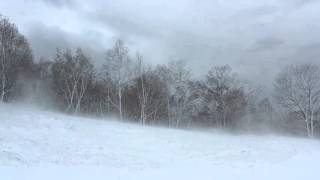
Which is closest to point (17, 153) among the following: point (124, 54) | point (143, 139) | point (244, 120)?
point (143, 139)

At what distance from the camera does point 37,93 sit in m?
67.5

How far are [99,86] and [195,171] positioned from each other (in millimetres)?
50912

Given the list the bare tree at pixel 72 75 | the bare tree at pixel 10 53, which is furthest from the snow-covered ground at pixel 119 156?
the bare tree at pixel 72 75

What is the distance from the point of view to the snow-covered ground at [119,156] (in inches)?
769

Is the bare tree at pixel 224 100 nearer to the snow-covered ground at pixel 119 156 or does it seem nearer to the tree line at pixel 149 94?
the tree line at pixel 149 94

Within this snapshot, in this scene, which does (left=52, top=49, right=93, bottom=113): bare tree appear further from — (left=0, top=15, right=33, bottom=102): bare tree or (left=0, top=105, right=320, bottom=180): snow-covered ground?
(left=0, top=105, right=320, bottom=180): snow-covered ground

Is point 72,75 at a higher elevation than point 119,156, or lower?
higher

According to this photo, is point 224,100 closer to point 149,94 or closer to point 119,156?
point 149,94

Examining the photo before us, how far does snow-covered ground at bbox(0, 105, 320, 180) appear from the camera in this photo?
64.1ft

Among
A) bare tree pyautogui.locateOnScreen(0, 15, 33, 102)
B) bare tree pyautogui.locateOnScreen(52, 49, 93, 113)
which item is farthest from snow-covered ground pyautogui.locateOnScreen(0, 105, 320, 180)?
bare tree pyautogui.locateOnScreen(52, 49, 93, 113)

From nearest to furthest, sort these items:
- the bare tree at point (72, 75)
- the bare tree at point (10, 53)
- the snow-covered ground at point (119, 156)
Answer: the snow-covered ground at point (119, 156)
the bare tree at point (10, 53)
the bare tree at point (72, 75)

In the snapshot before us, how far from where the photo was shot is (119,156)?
84.5ft

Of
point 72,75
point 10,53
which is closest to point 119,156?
point 10,53

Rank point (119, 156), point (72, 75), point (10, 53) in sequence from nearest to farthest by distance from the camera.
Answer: point (119, 156), point (10, 53), point (72, 75)
